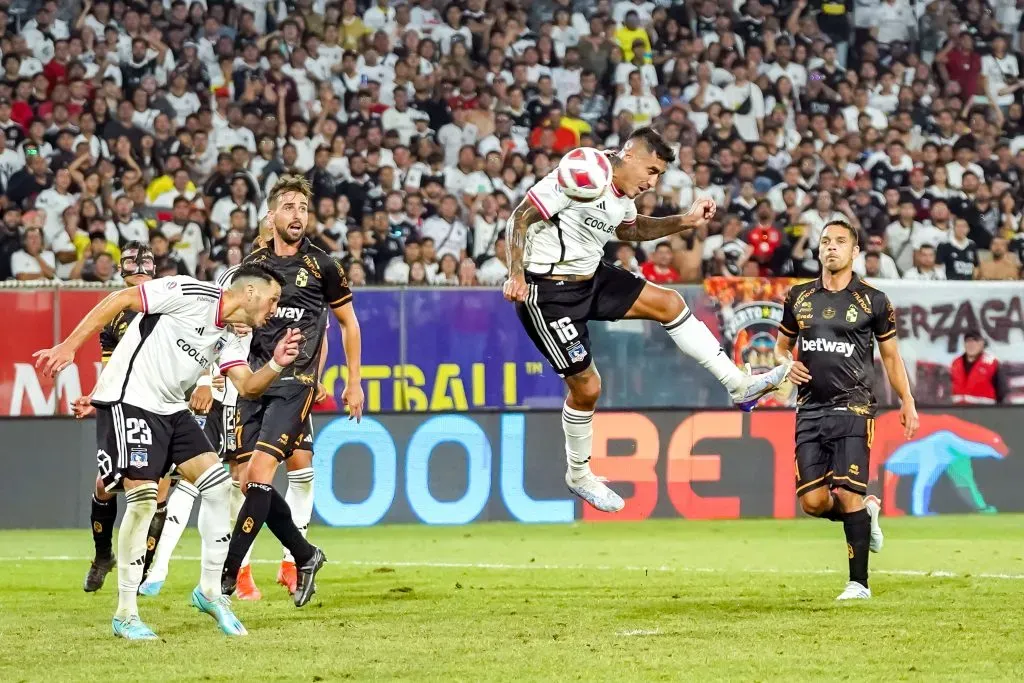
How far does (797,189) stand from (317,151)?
6109 mm

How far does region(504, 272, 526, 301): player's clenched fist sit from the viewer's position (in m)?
8.90

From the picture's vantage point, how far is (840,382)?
34.3 feet

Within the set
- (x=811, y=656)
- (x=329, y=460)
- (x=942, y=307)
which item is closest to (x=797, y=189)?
(x=942, y=307)

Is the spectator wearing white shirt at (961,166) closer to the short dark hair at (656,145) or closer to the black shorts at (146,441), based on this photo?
the short dark hair at (656,145)

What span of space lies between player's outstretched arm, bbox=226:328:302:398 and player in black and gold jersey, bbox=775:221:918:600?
3.55m

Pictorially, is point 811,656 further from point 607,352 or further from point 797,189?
point 797,189

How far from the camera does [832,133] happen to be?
2258cm

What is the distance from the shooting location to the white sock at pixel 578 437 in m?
10.2

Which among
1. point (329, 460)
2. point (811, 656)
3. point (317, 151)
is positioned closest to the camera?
point (811, 656)

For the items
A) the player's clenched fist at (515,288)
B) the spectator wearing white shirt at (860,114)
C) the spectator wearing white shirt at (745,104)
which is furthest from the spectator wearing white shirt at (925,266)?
the player's clenched fist at (515,288)

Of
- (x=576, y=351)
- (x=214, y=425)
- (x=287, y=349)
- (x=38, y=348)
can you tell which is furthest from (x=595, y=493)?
(x=38, y=348)

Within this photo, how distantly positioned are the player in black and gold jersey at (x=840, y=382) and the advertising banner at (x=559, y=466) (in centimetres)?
605

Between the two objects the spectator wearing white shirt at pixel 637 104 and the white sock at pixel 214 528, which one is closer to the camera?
the white sock at pixel 214 528

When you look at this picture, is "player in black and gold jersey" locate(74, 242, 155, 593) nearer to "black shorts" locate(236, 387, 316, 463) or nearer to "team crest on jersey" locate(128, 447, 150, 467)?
"black shorts" locate(236, 387, 316, 463)
